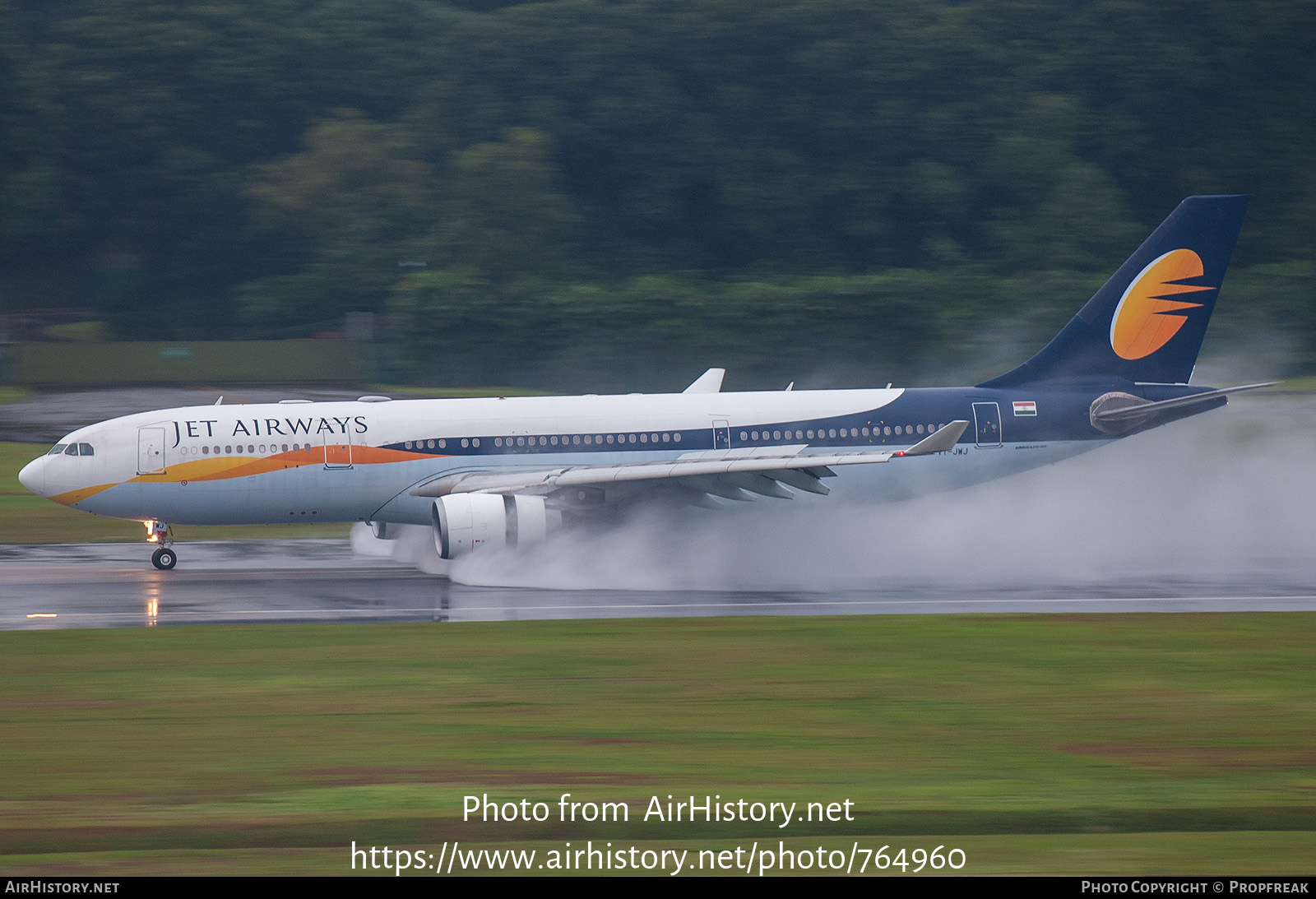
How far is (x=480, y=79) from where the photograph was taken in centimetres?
6969

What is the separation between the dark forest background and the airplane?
3883cm

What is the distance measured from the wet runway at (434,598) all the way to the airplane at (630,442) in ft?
3.64

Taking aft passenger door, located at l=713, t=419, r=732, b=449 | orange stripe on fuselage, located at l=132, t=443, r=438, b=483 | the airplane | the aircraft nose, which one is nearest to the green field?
the airplane

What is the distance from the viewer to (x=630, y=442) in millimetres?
24234

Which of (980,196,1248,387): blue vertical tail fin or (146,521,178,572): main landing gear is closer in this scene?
(146,521,178,572): main landing gear

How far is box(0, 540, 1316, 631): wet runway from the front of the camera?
19.1 meters

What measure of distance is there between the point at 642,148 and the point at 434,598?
50.9 m

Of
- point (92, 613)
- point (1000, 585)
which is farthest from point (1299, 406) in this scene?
point (92, 613)

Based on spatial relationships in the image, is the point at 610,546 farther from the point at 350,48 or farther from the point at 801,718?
the point at 350,48

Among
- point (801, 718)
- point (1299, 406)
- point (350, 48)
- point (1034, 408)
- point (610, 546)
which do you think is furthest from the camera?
point (350, 48)

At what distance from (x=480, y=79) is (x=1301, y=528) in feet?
172

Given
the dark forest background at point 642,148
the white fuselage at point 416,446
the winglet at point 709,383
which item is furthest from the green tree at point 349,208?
the white fuselage at point 416,446

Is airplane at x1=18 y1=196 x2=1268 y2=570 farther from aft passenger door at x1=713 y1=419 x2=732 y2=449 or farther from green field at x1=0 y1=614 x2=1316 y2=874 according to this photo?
green field at x1=0 y1=614 x2=1316 y2=874

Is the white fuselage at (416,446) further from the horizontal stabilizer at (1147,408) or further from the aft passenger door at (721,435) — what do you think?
the horizontal stabilizer at (1147,408)
